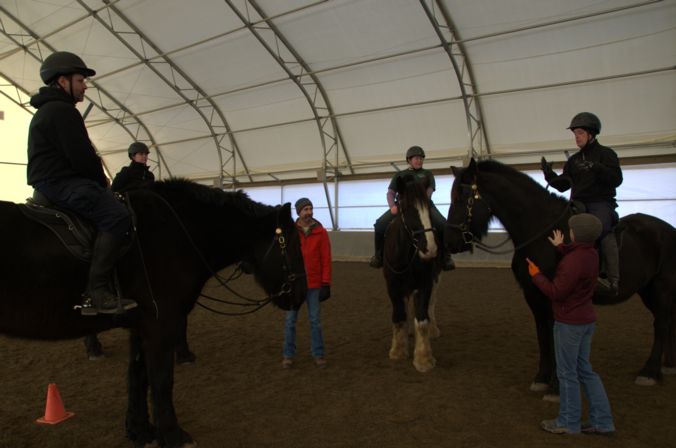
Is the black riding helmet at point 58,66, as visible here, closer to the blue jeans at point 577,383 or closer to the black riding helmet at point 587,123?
the blue jeans at point 577,383

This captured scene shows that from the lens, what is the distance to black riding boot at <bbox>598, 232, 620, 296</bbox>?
408 centimetres

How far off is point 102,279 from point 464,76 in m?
14.9

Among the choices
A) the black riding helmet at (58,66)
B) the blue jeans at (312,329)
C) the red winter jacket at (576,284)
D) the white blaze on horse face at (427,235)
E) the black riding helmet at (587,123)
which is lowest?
the blue jeans at (312,329)

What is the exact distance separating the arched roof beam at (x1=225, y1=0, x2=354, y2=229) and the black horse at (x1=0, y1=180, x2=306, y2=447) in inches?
522

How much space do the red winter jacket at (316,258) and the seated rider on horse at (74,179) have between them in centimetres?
247

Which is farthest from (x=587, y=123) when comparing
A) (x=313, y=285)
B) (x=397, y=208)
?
(x=313, y=285)

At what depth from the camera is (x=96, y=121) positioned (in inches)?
950

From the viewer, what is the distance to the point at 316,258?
16.9ft

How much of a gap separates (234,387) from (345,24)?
513 inches

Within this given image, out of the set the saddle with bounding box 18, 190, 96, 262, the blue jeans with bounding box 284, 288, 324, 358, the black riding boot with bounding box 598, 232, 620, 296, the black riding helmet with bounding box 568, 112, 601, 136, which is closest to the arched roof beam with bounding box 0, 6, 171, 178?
the blue jeans with bounding box 284, 288, 324, 358

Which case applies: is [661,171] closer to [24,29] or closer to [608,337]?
[608,337]

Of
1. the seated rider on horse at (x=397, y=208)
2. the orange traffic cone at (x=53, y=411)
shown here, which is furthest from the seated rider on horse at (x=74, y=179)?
the seated rider on horse at (x=397, y=208)

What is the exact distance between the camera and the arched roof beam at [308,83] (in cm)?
1541

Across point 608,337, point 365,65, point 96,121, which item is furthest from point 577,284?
point 96,121
